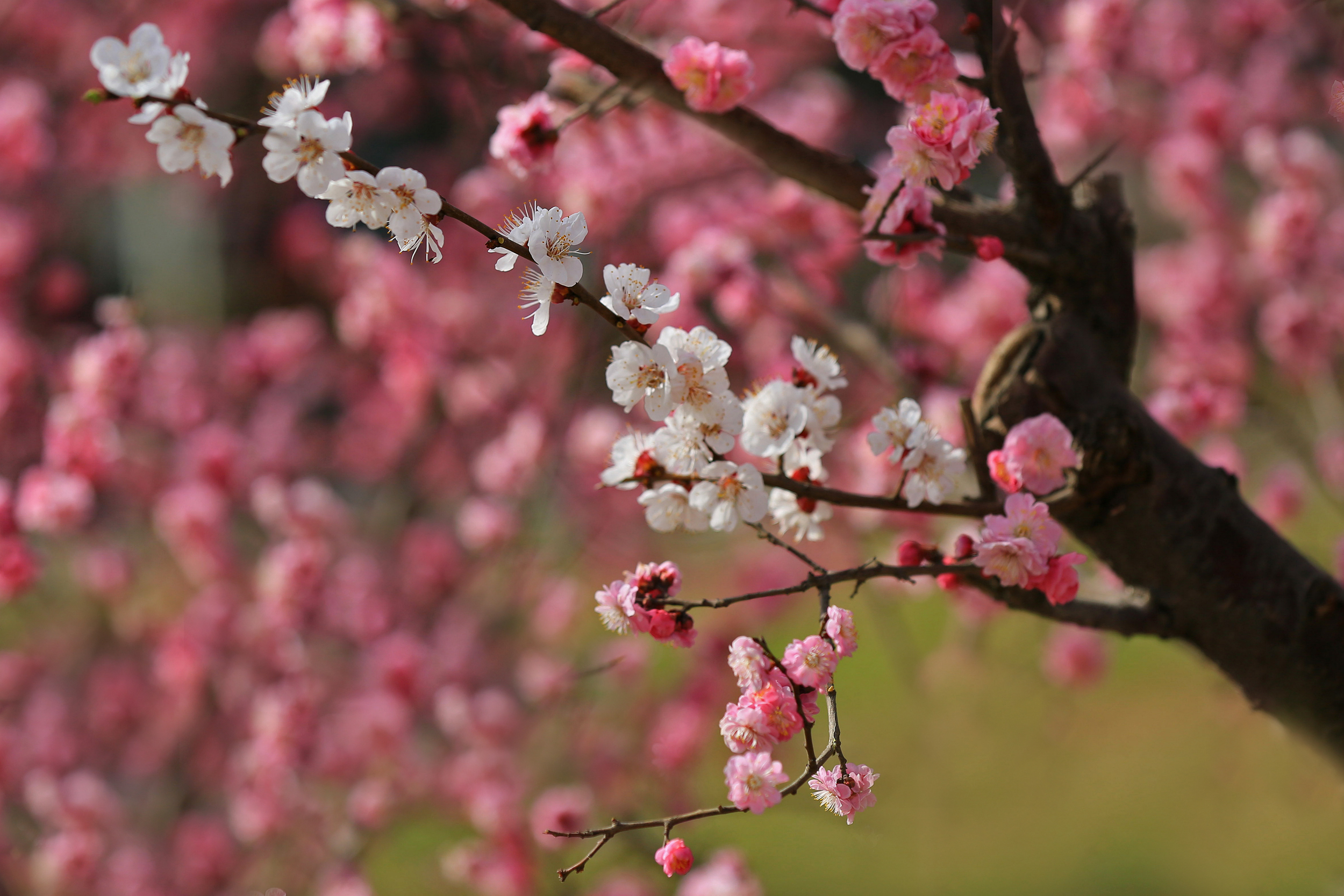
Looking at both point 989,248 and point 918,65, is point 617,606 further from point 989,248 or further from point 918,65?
point 918,65

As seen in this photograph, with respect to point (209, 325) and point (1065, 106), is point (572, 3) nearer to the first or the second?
point (1065, 106)

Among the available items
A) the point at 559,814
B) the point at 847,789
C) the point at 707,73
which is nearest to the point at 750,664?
the point at 847,789

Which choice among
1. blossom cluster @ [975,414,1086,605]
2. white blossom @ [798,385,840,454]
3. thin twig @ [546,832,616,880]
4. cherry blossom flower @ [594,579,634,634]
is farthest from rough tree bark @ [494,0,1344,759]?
thin twig @ [546,832,616,880]

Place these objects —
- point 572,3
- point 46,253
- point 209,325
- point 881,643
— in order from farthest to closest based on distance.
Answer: point 881,643, point 209,325, point 46,253, point 572,3

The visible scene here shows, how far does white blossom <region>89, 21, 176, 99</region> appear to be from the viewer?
1003 millimetres

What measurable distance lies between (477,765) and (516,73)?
2396 mm

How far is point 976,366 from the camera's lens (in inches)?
145

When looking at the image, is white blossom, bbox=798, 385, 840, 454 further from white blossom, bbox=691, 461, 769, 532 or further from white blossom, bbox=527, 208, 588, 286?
white blossom, bbox=527, 208, 588, 286

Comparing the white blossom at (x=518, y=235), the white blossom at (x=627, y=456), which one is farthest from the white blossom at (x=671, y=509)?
the white blossom at (x=518, y=235)

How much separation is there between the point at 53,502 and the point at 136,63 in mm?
2535

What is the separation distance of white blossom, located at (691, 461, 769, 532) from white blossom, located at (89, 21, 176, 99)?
2.47 feet

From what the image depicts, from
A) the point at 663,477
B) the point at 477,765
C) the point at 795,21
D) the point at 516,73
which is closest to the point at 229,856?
the point at 477,765

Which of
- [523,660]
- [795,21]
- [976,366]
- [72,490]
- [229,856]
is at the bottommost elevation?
[229,856]

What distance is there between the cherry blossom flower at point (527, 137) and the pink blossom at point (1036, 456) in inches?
36.3
